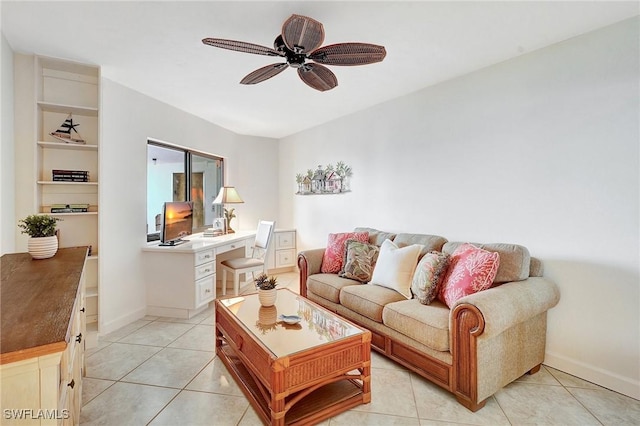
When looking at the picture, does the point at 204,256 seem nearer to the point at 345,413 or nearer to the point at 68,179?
the point at 68,179

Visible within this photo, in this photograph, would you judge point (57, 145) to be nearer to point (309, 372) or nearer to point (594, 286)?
point (309, 372)

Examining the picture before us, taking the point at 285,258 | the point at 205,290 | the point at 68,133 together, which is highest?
the point at 68,133

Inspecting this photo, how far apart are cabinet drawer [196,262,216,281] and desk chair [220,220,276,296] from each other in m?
0.29

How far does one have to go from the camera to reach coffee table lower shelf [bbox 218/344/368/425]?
1714 mm

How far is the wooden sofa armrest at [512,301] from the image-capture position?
67.9 inches

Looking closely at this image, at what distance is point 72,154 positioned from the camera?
2734 mm

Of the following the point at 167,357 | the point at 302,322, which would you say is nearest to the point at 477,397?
the point at 302,322

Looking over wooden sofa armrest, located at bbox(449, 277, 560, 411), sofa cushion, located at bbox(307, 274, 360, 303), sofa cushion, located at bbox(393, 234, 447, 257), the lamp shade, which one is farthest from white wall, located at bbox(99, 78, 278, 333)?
wooden sofa armrest, located at bbox(449, 277, 560, 411)

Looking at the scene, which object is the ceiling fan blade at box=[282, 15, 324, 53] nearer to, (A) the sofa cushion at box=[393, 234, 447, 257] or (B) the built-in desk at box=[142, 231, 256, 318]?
(A) the sofa cushion at box=[393, 234, 447, 257]

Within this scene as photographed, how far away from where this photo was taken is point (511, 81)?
248 centimetres

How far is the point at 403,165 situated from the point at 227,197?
2540mm

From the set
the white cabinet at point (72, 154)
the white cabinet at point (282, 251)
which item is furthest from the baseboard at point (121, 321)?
the white cabinet at point (282, 251)

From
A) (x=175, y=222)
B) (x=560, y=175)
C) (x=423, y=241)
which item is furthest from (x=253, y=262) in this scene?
(x=560, y=175)

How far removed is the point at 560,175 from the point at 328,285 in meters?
2.12
